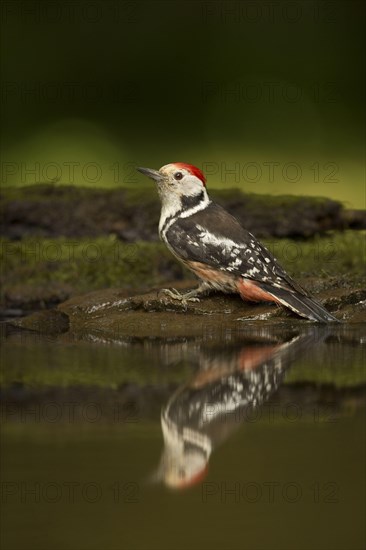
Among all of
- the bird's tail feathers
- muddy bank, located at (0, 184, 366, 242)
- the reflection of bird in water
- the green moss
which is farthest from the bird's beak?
muddy bank, located at (0, 184, 366, 242)

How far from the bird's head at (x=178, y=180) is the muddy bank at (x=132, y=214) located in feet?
6.96

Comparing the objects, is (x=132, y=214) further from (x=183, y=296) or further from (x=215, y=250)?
(x=215, y=250)

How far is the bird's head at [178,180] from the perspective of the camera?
4203 millimetres

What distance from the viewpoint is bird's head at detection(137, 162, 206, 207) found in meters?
4.20

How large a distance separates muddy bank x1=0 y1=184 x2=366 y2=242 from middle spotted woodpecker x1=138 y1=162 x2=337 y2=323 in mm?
2115

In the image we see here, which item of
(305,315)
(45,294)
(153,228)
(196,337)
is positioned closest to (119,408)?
(196,337)

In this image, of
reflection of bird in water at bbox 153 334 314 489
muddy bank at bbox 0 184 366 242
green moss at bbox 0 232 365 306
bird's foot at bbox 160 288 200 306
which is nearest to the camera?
reflection of bird in water at bbox 153 334 314 489

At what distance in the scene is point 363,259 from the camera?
5648 millimetres

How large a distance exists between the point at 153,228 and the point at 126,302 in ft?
7.15

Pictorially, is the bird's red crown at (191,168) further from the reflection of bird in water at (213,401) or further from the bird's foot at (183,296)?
the reflection of bird in water at (213,401)

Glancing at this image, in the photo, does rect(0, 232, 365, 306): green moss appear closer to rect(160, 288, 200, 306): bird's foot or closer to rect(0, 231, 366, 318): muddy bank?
rect(0, 231, 366, 318): muddy bank

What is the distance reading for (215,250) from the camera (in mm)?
4047

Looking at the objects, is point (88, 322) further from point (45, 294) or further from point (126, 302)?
point (45, 294)

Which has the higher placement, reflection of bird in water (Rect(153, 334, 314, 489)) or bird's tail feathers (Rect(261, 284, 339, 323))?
bird's tail feathers (Rect(261, 284, 339, 323))
